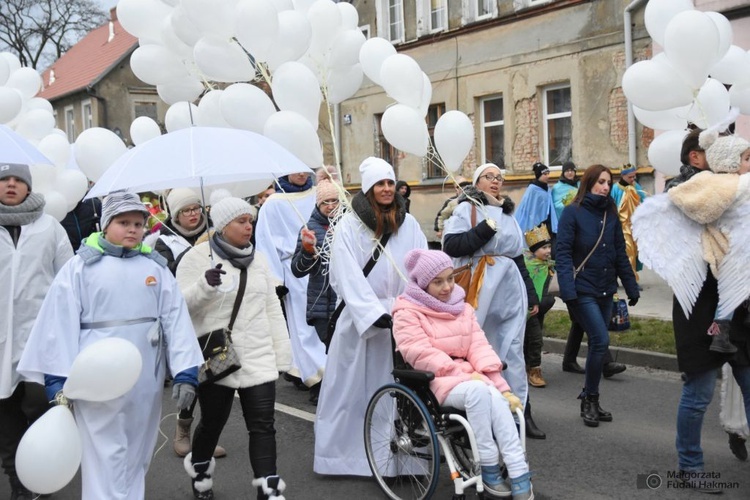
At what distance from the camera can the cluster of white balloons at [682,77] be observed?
5113 mm

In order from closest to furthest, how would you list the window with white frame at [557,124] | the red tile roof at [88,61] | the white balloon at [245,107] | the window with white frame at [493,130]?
the white balloon at [245,107], the window with white frame at [557,124], the window with white frame at [493,130], the red tile roof at [88,61]

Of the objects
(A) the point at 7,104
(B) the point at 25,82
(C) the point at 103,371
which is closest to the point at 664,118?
(C) the point at 103,371

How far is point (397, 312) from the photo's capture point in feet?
14.9

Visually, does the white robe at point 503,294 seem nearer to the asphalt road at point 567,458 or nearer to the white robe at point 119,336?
the asphalt road at point 567,458

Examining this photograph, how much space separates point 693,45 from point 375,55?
2130mm

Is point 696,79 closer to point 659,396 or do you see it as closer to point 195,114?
point 659,396

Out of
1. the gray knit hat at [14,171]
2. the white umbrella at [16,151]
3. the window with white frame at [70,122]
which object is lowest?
the gray knit hat at [14,171]

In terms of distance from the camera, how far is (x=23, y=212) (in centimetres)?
486

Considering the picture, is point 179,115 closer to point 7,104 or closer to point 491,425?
point 7,104

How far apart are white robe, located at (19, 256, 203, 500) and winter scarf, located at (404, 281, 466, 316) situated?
126 centimetres

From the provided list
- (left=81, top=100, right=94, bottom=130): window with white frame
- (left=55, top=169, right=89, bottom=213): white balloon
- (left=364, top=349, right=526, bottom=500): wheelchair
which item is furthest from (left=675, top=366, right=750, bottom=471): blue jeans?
(left=81, top=100, right=94, bottom=130): window with white frame

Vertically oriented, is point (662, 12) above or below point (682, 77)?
above

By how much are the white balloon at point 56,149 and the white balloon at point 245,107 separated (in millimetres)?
2559

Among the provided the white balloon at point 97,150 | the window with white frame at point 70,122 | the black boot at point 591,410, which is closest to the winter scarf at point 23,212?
the white balloon at point 97,150
